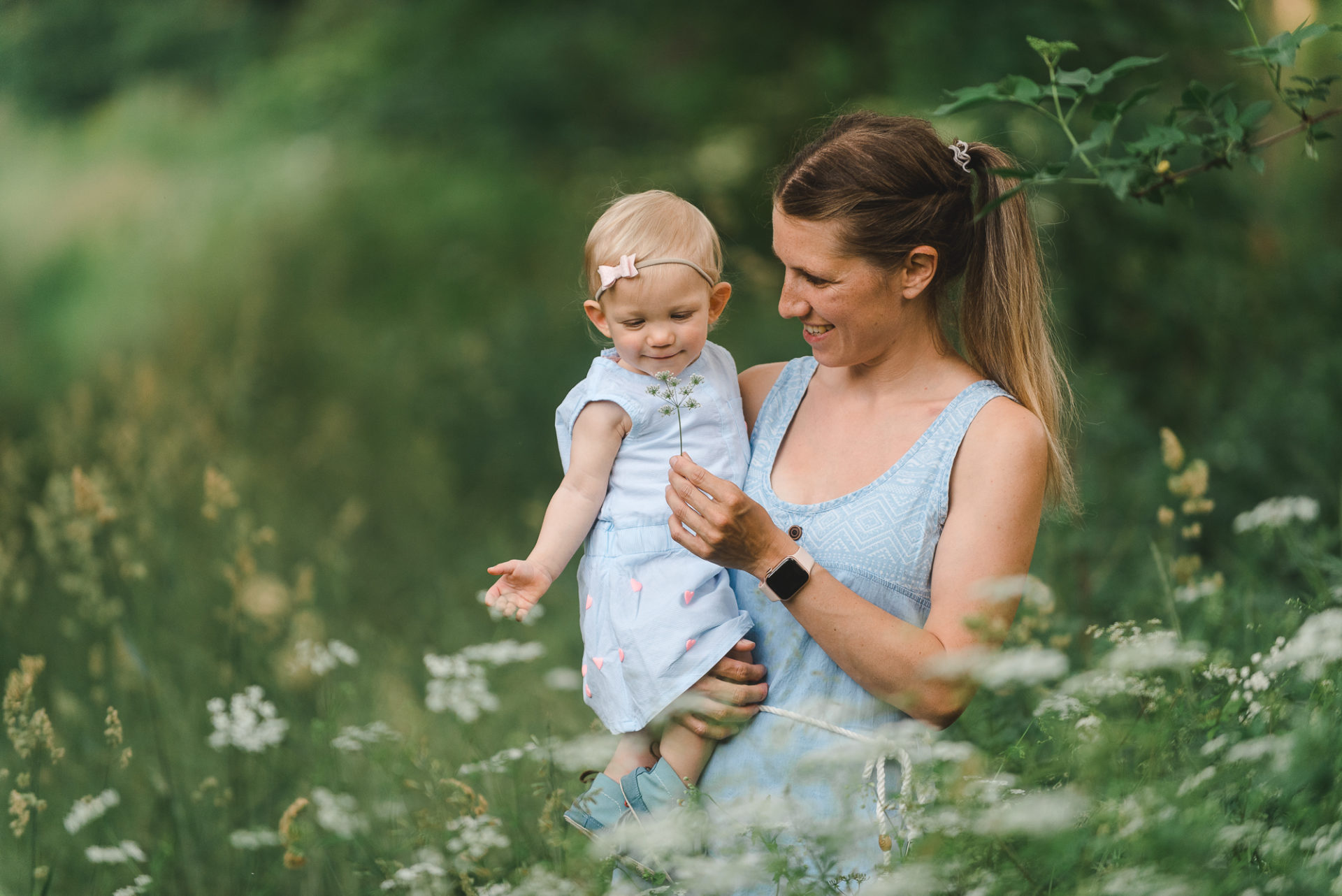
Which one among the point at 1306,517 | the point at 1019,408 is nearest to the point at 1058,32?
the point at 1306,517

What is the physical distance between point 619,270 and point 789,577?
614 millimetres

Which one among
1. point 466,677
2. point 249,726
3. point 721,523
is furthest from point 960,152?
point 249,726

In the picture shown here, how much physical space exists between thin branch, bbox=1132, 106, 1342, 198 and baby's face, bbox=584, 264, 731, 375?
805 mm

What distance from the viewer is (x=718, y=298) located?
2.13 meters

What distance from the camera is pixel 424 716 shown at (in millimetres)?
3793

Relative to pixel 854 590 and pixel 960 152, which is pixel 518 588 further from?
pixel 960 152

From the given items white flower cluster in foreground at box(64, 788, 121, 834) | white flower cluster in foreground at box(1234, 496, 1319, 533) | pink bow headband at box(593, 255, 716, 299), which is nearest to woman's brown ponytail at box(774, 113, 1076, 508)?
pink bow headband at box(593, 255, 716, 299)

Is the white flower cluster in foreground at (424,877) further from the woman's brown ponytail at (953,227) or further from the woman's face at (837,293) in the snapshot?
the woman's brown ponytail at (953,227)

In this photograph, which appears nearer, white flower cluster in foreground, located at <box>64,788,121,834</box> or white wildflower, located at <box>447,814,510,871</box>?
white wildflower, located at <box>447,814,510,871</box>

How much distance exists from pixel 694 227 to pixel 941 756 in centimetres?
101

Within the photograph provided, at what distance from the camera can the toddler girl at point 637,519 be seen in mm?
1977

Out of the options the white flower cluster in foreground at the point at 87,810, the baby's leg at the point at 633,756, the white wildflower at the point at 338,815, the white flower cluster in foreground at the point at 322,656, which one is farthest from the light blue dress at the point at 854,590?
the white flower cluster in foreground at the point at 87,810

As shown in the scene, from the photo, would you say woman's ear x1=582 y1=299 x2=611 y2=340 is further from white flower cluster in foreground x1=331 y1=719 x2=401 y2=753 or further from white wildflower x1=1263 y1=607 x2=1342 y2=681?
white wildflower x1=1263 y1=607 x2=1342 y2=681

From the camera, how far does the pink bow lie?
1986 mm
